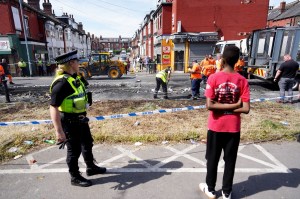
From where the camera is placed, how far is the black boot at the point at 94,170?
351 centimetres

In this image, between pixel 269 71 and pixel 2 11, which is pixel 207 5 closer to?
pixel 269 71

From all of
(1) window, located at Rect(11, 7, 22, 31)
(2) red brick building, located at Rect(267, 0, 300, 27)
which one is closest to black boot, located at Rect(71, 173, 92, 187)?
(1) window, located at Rect(11, 7, 22, 31)

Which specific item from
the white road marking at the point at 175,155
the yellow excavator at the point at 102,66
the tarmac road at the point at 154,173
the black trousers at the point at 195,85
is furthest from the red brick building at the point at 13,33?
the white road marking at the point at 175,155

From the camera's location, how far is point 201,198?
2941mm

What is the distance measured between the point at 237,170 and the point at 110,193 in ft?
7.03

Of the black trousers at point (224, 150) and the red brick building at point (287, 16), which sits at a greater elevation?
the red brick building at point (287, 16)

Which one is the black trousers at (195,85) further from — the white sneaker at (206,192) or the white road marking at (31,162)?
the white road marking at (31,162)

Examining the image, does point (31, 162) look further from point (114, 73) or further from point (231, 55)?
point (114, 73)

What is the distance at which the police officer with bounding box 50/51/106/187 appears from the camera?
278 centimetres

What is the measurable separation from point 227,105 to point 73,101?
2.02 metres

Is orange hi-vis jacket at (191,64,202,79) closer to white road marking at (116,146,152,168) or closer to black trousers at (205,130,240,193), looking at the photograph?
white road marking at (116,146,152,168)

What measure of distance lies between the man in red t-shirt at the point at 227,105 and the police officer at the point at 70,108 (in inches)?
69.7

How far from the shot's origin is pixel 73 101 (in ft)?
9.64

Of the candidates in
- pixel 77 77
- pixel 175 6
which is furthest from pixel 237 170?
pixel 175 6
